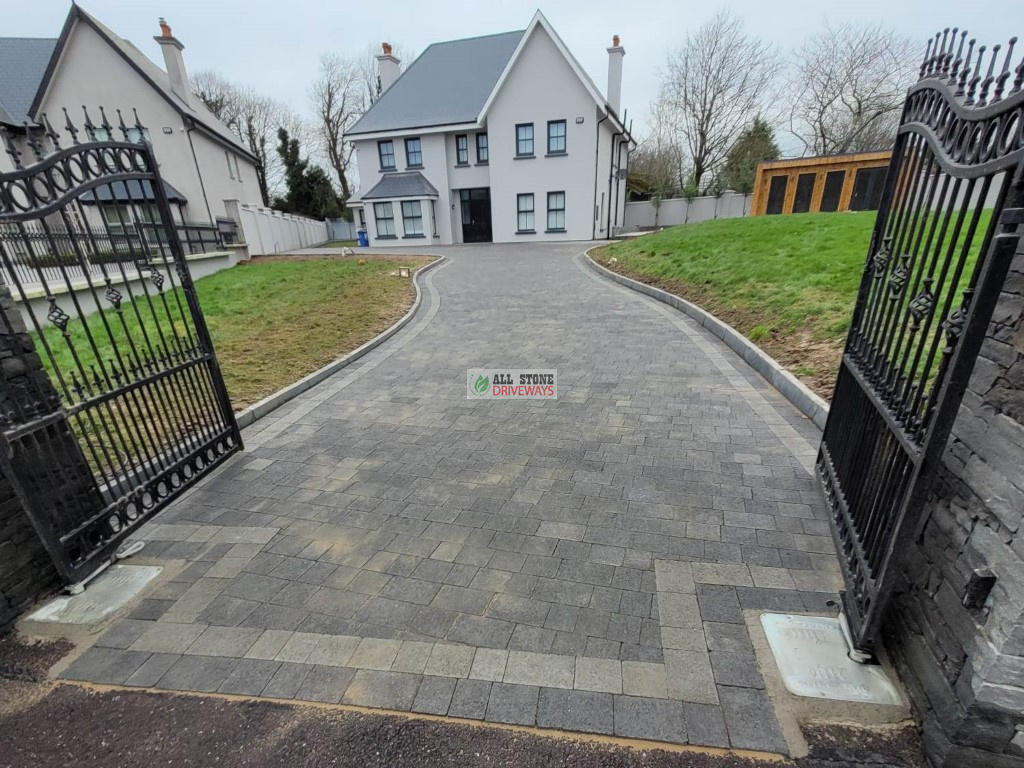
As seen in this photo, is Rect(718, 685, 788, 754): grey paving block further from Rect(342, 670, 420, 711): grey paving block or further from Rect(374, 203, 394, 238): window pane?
Rect(374, 203, 394, 238): window pane

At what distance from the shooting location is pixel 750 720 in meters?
2.11

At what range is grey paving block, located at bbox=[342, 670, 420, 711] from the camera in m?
2.26

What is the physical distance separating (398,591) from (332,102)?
1800 inches

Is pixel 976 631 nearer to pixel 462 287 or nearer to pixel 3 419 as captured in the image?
pixel 3 419

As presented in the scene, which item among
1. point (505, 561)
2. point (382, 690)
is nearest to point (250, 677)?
point (382, 690)

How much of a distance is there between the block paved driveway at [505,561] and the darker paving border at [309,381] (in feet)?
0.60

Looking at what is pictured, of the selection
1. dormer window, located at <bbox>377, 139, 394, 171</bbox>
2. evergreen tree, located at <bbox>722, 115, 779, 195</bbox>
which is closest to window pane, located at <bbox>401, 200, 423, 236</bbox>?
dormer window, located at <bbox>377, 139, 394, 171</bbox>

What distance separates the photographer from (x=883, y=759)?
76.8 inches

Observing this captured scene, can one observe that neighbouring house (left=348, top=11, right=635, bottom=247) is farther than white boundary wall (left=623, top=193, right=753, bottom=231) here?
No

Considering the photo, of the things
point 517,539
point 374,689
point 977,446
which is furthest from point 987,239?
point 374,689

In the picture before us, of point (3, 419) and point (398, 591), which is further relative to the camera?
point (398, 591)

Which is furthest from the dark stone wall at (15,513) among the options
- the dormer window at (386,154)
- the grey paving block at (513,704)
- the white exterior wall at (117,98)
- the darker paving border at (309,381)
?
the dormer window at (386,154)

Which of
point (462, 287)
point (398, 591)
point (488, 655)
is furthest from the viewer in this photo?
point (462, 287)

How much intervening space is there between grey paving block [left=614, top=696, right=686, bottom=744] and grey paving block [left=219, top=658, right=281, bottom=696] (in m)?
1.79
